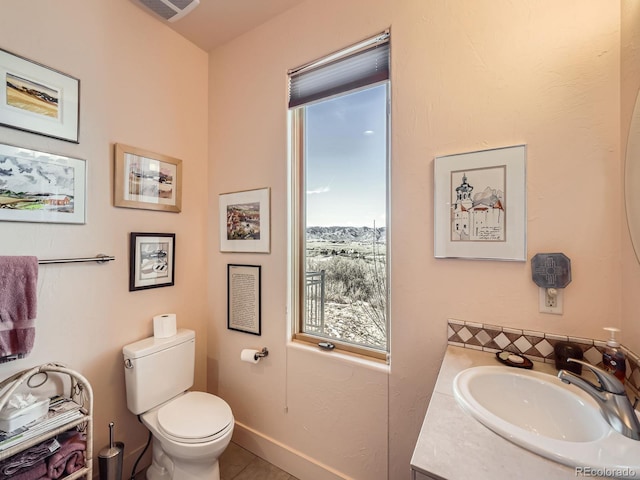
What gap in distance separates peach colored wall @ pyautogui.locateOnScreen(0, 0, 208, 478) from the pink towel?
0.38ft

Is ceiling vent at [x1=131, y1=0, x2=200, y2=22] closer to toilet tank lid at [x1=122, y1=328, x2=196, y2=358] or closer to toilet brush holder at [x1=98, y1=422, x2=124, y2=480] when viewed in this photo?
toilet tank lid at [x1=122, y1=328, x2=196, y2=358]

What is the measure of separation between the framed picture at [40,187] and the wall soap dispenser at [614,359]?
2.33 m

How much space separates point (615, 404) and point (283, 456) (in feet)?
5.44

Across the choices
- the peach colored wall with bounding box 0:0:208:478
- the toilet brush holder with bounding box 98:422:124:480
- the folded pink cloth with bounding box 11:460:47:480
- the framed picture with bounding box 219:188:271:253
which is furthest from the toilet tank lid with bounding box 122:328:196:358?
the framed picture with bounding box 219:188:271:253

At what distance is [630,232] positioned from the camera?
2.96 ft

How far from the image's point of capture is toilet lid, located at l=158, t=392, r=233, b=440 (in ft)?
4.45

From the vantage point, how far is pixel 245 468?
1.70 meters

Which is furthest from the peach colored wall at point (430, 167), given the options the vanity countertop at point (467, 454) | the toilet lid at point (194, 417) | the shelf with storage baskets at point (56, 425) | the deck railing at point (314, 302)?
the shelf with storage baskets at point (56, 425)

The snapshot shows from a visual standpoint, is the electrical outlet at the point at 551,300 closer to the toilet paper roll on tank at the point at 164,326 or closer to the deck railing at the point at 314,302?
the deck railing at the point at 314,302

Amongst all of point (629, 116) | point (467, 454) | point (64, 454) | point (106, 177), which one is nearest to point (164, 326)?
point (64, 454)

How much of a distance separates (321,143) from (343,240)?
0.63 meters

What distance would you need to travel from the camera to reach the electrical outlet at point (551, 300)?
1.05 metres

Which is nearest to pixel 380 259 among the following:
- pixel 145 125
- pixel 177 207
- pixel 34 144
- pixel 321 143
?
pixel 321 143

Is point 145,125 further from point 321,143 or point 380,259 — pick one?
point 380,259
